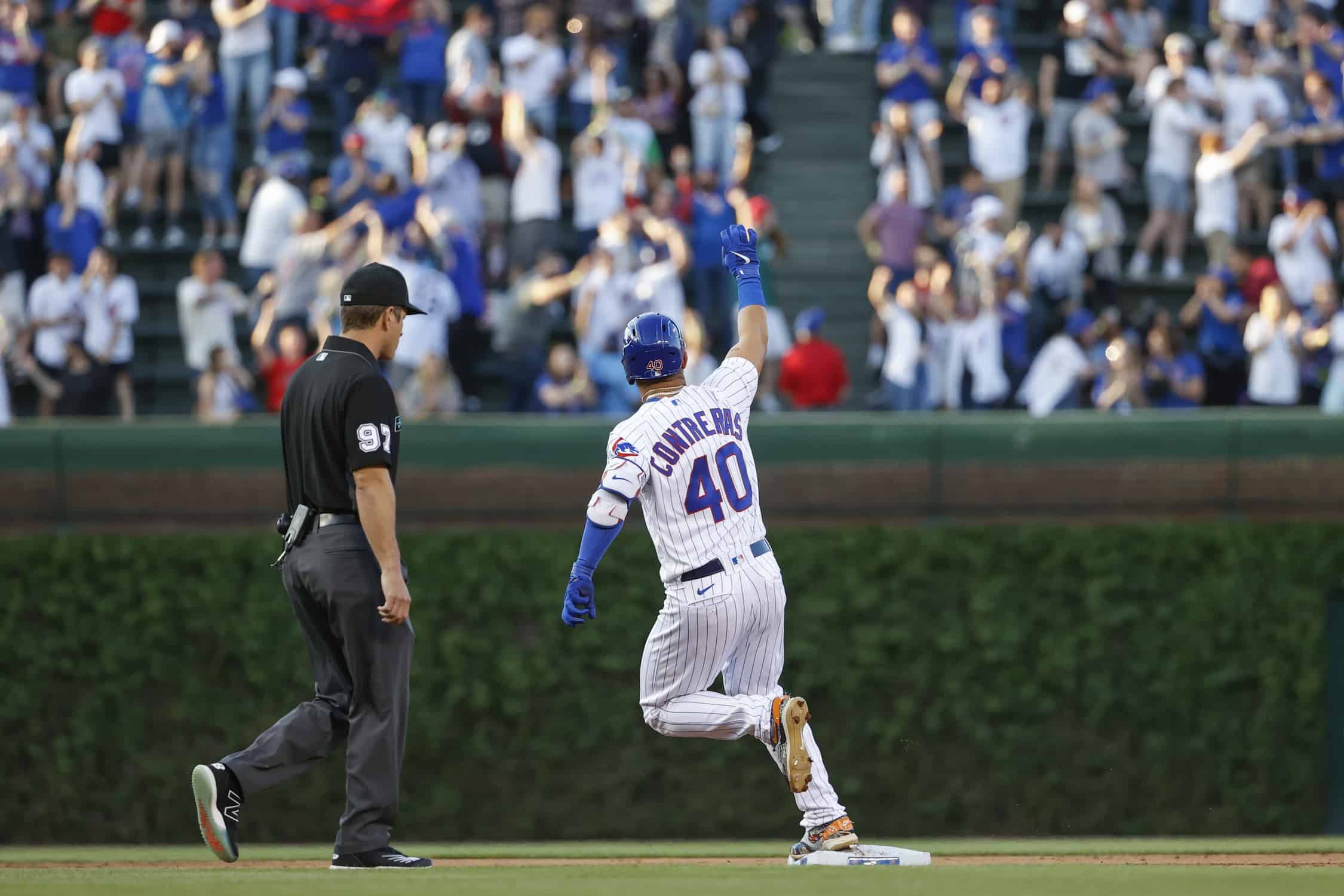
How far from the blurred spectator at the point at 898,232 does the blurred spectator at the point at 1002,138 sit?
36.9 inches

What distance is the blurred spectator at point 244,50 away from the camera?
1523cm

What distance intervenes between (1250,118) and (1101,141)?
1263 mm

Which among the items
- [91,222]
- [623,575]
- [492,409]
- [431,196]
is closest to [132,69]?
[91,222]

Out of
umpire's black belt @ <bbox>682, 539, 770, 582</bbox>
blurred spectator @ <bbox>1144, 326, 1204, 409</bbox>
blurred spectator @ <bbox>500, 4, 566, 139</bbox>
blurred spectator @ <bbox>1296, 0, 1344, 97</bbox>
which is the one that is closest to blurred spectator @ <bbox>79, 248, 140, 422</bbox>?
blurred spectator @ <bbox>500, 4, 566, 139</bbox>

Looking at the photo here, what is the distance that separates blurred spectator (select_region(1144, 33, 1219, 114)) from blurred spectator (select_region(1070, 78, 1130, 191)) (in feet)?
1.20

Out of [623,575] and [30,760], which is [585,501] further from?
[30,760]

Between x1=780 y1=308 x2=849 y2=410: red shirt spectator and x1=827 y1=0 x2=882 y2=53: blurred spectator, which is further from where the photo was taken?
x1=827 y1=0 x2=882 y2=53: blurred spectator

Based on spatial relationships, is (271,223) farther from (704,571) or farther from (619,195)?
(704,571)

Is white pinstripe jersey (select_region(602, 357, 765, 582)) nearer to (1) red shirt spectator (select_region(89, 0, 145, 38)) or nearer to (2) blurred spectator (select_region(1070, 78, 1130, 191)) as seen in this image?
(2) blurred spectator (select_region(1070, 78, 1130, 191))

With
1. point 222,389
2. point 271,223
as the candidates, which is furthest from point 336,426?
point 271,223

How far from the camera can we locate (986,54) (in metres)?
15.3

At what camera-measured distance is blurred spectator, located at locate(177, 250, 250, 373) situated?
13.6 m

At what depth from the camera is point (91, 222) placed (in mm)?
14188

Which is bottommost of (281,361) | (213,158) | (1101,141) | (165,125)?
(281,361)
